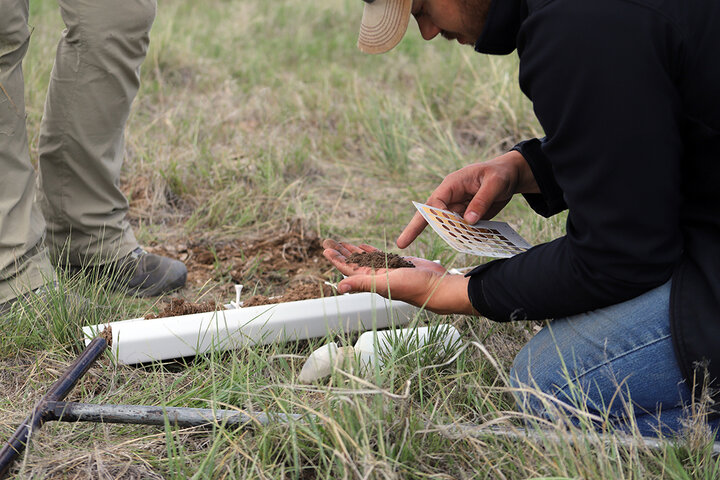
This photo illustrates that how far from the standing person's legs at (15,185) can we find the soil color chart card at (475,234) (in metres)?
1.27

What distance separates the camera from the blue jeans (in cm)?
176

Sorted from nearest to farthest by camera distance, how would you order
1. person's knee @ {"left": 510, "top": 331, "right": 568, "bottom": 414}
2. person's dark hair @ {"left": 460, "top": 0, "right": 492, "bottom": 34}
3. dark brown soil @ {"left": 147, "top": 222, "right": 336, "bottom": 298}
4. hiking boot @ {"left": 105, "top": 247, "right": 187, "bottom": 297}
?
1. person's dark hair @ {"left": 460, "top": 0, "right": 492, "bottom": 34}
2. person's knee @ {"left": 510, "top": 331, "right": 568, "bottom": 414}
3. hiking boot @ {"left": 105, "top": 247, "right": 187, "bottom": 297}
4. dark brown soil @ {"left": 147, "top": 222, "right": 336, "bottom": 298}

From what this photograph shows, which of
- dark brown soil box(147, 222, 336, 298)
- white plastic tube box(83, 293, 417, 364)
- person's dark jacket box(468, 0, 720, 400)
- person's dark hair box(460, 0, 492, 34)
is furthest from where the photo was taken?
dark brown soil box(147, 222, 336, 298)

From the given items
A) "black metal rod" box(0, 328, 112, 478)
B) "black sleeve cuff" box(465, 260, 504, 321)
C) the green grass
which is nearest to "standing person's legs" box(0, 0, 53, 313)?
the green grass

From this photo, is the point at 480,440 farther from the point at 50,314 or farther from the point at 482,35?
the point at 50,314

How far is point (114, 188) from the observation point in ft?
9.40

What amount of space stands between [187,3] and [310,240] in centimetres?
490

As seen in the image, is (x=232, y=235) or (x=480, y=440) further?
(x=232, y=235)

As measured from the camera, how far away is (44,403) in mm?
1778

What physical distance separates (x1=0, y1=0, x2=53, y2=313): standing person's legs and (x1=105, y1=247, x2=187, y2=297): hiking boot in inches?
14.9

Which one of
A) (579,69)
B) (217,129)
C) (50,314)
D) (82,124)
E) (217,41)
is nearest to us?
(579,69)

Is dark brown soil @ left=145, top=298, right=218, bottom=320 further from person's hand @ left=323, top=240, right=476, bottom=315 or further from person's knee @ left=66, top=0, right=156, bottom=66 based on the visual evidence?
person's knee @ left=66, top=0, right=156, bottom=66

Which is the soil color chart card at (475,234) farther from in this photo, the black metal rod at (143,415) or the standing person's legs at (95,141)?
the standing person's legs at (95,141)

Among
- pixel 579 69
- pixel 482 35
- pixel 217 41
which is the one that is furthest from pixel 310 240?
pixel 217 41
